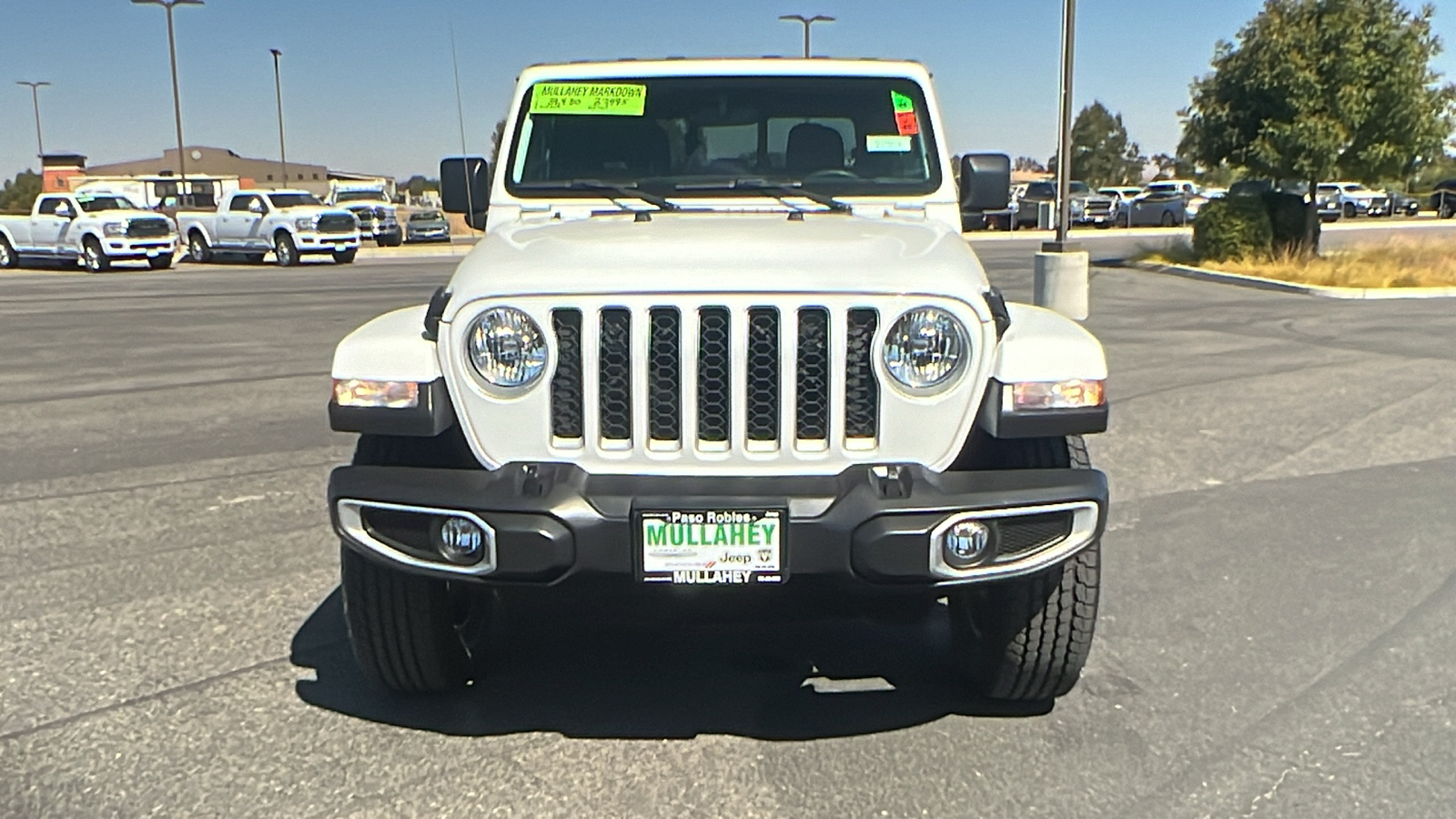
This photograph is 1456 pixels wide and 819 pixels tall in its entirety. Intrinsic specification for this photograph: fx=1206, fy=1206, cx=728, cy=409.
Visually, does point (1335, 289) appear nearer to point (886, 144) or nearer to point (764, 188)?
point (886, 144)

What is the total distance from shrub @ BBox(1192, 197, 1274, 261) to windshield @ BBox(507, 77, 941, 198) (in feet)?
56.0

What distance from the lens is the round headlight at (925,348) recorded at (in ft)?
9.84

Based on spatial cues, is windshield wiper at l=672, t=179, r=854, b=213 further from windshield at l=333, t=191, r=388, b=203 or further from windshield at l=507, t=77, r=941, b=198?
windshield at l=333, t=191, r=388, b=203

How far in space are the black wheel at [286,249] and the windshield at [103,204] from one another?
3.15 metres

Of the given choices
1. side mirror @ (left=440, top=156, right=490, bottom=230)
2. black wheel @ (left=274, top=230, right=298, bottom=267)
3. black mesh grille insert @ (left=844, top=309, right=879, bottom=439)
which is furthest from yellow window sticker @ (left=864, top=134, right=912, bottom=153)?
black wheel @ (left=274, top=230, right=298, bottom=267)

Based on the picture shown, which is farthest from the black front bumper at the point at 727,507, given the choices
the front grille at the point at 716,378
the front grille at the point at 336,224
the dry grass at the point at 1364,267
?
the front grille at the point at 336,224

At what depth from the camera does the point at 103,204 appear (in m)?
26.7

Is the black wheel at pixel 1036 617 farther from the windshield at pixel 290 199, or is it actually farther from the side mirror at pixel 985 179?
the windshield at pixel 290 199

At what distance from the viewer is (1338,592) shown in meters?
4.54

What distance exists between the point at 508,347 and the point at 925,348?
1.05 m

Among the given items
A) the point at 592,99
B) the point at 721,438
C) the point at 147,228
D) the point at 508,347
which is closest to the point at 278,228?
the point at 147,228

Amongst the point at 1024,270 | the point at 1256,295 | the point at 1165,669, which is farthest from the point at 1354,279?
the point at 1165,669

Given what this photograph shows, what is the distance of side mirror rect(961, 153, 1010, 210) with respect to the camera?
463 centimetres

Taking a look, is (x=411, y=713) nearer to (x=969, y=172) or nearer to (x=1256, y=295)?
(x=969, y=172)
